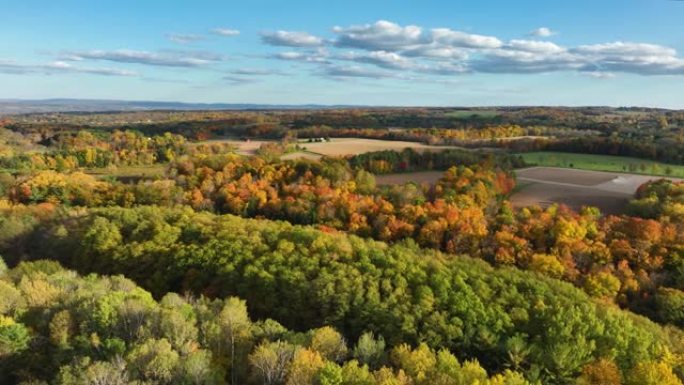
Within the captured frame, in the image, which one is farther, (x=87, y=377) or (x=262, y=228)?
(x=262, y=228)

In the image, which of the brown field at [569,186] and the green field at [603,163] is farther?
the green field at [603,163]

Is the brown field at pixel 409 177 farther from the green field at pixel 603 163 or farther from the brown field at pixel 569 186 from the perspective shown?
the green field at pixel 603 163

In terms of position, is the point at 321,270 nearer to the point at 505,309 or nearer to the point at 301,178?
the point at 505,309

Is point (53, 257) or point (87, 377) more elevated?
point (87, 377)

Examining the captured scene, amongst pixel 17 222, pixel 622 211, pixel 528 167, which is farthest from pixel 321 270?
pixel 528 167

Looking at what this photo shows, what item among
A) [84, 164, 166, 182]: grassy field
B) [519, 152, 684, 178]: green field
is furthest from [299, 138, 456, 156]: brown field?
[84, 164, 166, 182]: grassy field

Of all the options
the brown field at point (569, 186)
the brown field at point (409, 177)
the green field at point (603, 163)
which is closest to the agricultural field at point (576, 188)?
the brown field at point (569, 186)
